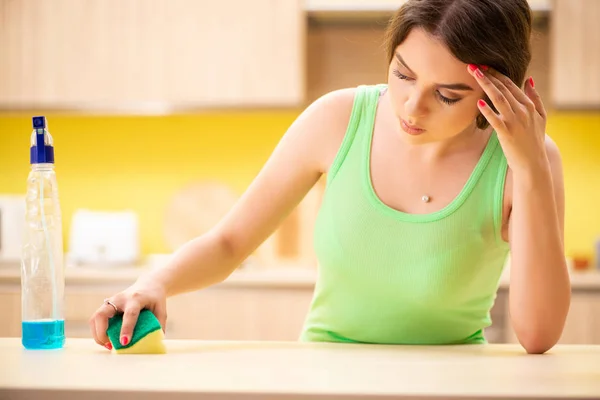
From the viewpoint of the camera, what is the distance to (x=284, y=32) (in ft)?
9.90

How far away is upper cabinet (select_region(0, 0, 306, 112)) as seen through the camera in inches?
119

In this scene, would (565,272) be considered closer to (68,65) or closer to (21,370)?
(21,370)

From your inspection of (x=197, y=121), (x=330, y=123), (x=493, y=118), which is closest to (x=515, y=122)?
(x=493, y=118)

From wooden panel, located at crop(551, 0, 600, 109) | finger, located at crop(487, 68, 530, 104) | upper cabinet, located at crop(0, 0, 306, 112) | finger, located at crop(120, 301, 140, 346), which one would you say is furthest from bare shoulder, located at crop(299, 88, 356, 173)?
wooden panel, located at crop(551, 0, 600, 109)

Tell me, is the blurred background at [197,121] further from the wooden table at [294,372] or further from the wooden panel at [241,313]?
the wooden table at [294,372]

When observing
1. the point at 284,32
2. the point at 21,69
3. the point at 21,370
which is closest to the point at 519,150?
the point at 21,370

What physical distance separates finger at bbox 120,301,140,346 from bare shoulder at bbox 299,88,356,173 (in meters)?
0.45

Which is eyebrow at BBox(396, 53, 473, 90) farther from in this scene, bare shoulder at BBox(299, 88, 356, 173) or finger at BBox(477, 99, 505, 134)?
bare shoulder at BBox(299, 88, 356, 173)

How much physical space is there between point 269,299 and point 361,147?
155 cm

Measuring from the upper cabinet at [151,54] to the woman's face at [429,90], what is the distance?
1838mm

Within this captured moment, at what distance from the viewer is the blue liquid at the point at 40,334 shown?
1.08 m

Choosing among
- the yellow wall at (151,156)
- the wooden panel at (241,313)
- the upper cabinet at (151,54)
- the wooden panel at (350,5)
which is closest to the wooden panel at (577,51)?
the wooden panel at (350,5)

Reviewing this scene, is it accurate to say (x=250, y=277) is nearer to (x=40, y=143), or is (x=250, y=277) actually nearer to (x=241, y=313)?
(x=241, y=313)

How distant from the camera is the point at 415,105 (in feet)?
3.79
